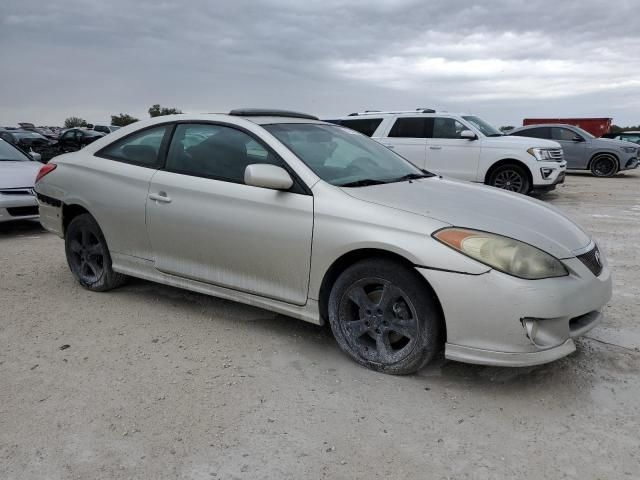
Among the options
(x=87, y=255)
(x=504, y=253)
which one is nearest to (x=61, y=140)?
(x=87, y=255)

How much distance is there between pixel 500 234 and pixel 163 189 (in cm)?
241

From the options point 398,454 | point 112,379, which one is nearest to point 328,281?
point 398,454

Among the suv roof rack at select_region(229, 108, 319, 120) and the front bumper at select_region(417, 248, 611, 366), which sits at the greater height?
the suv roof rack at select_region(229, 108, 319, 120)

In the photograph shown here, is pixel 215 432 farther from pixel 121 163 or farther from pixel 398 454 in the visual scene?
pixel 121 163

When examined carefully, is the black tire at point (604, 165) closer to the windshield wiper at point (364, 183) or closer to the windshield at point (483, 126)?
the windshield at point (483, 126)

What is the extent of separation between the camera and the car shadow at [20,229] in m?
7.67

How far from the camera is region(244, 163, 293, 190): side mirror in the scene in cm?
336

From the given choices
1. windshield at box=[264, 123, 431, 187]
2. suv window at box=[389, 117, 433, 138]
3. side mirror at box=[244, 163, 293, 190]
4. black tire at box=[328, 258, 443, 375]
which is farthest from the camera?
suv window at box=[389, 117, 433, 138]

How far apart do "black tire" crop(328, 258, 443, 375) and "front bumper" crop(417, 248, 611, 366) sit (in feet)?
0.34

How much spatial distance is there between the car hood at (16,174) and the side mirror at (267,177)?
554cm

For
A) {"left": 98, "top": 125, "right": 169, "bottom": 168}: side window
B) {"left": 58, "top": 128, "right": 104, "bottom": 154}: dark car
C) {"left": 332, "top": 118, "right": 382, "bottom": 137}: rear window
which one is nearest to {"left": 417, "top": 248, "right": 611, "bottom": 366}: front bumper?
{"left": 98, "top": 125, "right": 169, "bottom": 168}: side window

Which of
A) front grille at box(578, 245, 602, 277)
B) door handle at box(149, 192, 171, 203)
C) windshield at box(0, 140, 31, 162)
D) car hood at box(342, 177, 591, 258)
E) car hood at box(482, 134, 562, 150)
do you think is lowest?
windshield at box(0, 140, 31, 162)

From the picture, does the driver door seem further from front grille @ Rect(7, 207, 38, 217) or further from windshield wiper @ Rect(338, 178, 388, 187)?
front grille @ Rect(7, 207, 38, 217)

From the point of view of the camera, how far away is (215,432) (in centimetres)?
265
